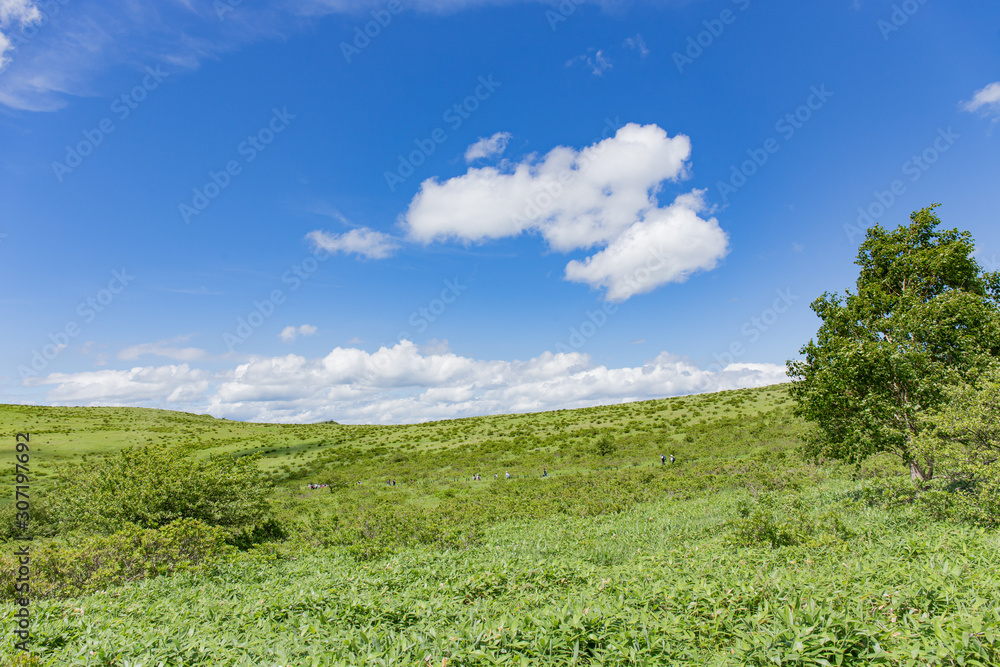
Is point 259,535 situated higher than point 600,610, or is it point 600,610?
point 600,610

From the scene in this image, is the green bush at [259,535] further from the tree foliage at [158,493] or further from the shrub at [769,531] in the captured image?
the shrub at [769,531]

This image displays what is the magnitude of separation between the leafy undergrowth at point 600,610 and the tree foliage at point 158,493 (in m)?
7.05

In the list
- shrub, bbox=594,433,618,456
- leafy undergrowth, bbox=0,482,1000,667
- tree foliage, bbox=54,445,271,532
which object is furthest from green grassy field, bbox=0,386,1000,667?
shrub, bbox=594,433,618,456

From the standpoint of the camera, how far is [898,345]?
15141mm

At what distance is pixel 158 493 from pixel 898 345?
2736 centimetres

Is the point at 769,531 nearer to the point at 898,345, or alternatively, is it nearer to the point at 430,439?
the point at 898,345

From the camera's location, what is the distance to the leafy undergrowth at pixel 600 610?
18.9 feet

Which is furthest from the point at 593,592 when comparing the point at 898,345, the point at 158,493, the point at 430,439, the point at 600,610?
the point at 430,439

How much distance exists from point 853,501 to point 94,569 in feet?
80.0

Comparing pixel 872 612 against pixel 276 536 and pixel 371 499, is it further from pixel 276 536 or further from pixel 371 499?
pixel 371 499

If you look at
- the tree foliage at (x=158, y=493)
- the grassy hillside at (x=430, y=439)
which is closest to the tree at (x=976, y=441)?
the tree foliage at (x=158, y=493)

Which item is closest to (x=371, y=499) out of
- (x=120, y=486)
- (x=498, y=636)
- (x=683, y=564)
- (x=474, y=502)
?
(x=474, y=502)

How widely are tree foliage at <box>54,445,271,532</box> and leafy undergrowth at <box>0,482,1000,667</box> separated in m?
7.05

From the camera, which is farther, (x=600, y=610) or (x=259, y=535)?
(x=259, y=535)
